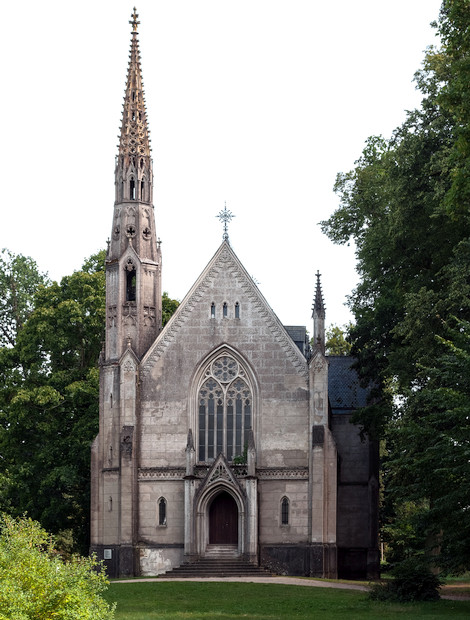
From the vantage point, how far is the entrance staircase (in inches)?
1826

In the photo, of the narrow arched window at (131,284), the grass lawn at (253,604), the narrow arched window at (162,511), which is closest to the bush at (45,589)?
the grass lawn at (253,604)

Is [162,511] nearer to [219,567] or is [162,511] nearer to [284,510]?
[219,567]

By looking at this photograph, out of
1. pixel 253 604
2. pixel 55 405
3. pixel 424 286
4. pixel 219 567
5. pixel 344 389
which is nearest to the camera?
pixel 253 604

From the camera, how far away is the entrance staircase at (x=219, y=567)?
46375 millimetres

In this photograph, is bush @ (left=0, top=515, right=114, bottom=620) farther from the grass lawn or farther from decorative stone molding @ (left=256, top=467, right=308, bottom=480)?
decorative stone molding @ (left=256, top=467, right=308, bottom=480)

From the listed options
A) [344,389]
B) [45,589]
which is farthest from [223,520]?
[45,589]

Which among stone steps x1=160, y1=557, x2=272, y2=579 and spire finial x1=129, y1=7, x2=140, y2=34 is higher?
spire finial x1=129, y1=7, x2=140, y2=34

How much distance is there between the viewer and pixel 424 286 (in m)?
40.7

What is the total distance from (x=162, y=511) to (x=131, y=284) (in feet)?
34.4

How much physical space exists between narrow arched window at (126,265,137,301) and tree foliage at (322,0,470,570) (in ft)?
31.1

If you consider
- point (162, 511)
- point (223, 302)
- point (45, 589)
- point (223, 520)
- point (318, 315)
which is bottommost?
point (223, 520)

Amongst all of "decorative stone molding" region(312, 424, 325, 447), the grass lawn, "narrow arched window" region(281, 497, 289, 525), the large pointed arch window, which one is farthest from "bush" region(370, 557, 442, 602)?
the large pointed arch window

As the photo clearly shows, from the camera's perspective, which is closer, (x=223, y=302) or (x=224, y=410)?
(x=224, y=410)

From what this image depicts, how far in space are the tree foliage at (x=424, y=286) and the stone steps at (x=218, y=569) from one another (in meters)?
6.99
